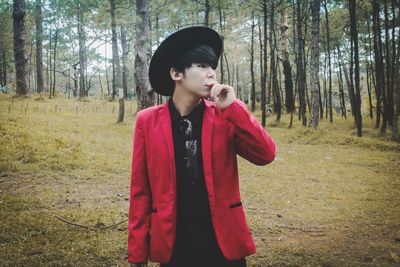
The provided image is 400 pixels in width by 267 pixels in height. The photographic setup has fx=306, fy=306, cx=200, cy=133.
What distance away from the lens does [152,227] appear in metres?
1.98

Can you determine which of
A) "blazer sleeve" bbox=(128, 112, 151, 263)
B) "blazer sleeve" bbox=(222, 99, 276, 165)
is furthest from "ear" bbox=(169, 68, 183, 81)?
"blazer sleeve" bbox=(222, 99, 276, 165)

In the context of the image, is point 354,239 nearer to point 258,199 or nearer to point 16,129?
point 258,199

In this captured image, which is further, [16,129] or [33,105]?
[33,105]

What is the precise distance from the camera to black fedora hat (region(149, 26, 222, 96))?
2090 mm

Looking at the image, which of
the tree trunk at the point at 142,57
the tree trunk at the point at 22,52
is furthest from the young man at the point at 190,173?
the tree trunk at the point at 22,52

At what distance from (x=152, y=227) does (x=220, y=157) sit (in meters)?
0.64

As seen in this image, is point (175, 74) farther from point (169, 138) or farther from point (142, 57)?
point (142, 57)

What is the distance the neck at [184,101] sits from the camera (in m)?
2.04

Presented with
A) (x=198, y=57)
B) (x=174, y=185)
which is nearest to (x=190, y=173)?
(x=174, y=185)

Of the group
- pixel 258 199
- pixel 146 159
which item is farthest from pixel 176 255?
pixel 258 199

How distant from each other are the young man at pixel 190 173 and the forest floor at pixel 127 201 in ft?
8.04

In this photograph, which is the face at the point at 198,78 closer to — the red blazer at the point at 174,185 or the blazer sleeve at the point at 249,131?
the red blazer at the point at 174,185

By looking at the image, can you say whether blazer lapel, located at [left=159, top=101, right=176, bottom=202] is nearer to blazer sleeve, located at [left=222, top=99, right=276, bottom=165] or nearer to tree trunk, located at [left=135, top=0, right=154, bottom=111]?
blazer sleeve, located at [left=222, top=99, right=276, bottom=165]

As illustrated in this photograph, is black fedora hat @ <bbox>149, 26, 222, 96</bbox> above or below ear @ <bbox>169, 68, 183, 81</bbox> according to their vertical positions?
above
